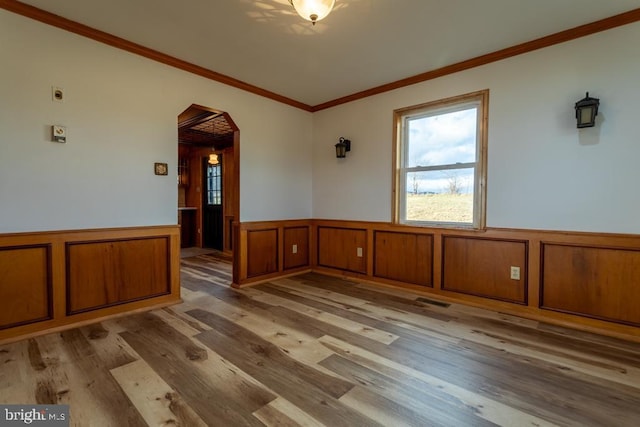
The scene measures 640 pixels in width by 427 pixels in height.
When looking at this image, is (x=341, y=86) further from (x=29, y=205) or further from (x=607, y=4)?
(x=29, y=205)

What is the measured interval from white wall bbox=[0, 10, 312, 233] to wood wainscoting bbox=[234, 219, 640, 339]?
134 centimetres

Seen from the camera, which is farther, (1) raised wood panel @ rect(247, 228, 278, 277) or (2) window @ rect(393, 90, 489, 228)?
(1) raised wood panel @ rect(247, 228, 278, 277)

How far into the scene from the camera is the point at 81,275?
2.65m

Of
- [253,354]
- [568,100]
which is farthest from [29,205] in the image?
[568,100]

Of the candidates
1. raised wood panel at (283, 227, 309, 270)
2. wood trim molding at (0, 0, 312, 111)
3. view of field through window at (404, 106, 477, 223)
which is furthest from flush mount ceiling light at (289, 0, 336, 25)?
raised wood panel at (283, 227, 309, 270)

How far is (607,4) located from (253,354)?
3.78m

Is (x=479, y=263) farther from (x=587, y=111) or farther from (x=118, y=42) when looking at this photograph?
(x=118, y=42)

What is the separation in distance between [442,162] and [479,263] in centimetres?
122

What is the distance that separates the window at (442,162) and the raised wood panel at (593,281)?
76 cm

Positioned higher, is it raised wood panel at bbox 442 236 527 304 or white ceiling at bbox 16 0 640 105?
white ceiling at bbox 16 0 640 105

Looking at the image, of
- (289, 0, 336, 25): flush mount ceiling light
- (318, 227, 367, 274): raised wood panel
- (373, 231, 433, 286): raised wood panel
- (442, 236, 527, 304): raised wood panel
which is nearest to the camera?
(289, 0, 336, 25): flush mount ceiling light

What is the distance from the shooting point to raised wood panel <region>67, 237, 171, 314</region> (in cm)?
263

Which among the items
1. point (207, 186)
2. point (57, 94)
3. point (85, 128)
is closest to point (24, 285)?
point (85, 128)

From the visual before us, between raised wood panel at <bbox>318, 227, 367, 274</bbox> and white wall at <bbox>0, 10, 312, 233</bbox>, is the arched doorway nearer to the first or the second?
white wall at <bbox>0, 10, 312, 233</bbox>
